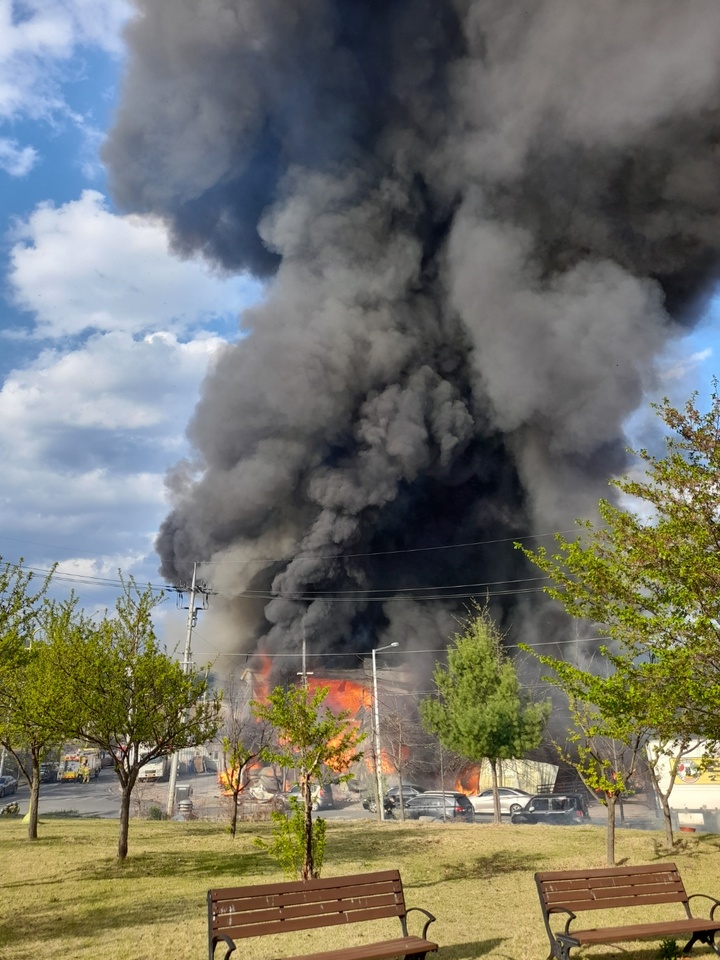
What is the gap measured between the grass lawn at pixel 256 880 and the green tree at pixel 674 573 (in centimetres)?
276

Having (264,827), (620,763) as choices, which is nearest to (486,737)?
(620,763)

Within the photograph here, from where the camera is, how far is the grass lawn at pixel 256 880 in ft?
23.5

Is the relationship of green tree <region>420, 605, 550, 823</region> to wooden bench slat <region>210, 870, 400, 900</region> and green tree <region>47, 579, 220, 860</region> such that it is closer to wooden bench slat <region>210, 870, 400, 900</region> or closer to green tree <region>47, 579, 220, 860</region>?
green tree <region>47, 579, 220, 860</region>

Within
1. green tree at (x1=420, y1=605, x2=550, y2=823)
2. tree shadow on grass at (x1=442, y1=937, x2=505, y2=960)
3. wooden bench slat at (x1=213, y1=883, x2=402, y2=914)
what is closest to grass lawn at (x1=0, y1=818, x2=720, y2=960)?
tree shadow on grass at (x1=442, y1=937, x2=505, y2=960)

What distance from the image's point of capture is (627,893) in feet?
21.6

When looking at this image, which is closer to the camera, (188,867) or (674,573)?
(674,573)

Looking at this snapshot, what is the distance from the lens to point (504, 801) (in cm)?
2966

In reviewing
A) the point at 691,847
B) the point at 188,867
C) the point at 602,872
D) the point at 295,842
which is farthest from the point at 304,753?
the point at 691,847

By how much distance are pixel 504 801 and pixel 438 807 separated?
4.30 m

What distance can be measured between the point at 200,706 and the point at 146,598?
2.57 metres

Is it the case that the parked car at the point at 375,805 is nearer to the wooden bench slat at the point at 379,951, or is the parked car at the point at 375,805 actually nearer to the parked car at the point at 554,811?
the parked car at the point at 554,811

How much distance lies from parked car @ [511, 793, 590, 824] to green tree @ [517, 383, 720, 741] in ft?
52.6

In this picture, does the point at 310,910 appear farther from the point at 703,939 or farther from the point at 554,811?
the point at 554,811

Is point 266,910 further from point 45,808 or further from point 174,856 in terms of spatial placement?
point 45,808
